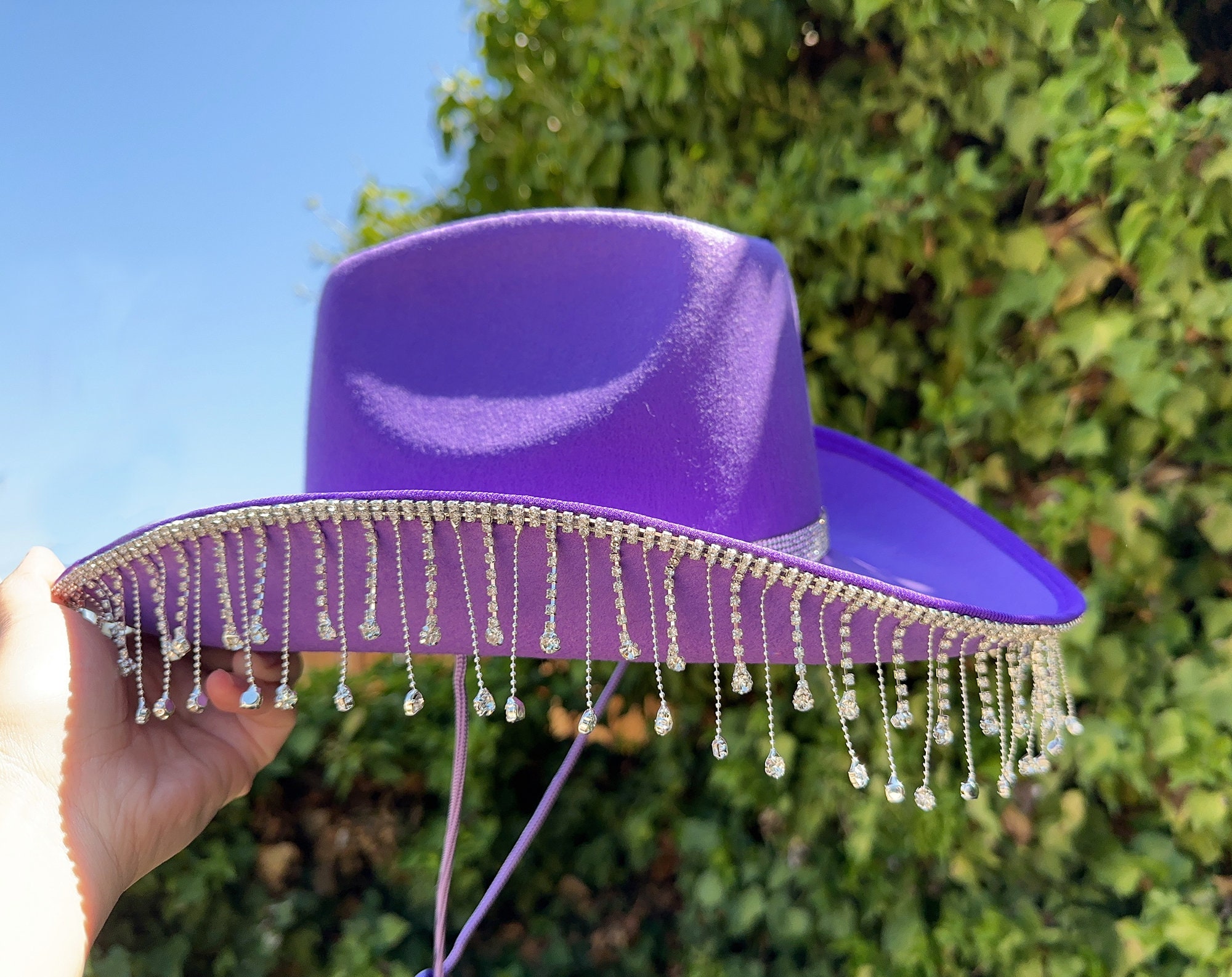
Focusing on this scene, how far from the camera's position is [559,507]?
0.64m

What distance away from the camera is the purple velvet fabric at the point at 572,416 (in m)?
0.72

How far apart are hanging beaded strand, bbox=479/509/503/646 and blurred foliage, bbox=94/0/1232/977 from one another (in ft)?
3.28

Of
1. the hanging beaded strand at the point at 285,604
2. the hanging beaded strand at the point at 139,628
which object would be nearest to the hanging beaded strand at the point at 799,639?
the hanging beaded strand at the point at 285,604

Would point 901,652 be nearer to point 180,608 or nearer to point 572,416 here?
point 572,416

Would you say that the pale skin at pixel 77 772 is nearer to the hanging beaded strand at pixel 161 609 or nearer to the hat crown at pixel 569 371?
the hanging beaded strand at pixel 161 609

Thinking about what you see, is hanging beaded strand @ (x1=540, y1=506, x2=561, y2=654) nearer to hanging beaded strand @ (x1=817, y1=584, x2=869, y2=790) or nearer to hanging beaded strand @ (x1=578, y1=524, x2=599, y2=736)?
hanging beaded strand @ (x1=578, y1=524, x2=599, y2=736)

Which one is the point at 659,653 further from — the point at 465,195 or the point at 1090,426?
the point at 465,195

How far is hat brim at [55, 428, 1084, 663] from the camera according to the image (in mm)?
655

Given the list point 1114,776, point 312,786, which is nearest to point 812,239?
point 1114,776

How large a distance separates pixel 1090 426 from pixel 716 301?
32.4 inches

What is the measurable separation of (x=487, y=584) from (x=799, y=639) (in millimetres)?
286

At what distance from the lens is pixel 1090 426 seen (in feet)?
4.25

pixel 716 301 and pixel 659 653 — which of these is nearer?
pixel 659 653

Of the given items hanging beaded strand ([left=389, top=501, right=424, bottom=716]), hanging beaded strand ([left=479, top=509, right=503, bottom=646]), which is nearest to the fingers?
hanging beaded strand ([left=389, top=501, right=424, bottom=716])
